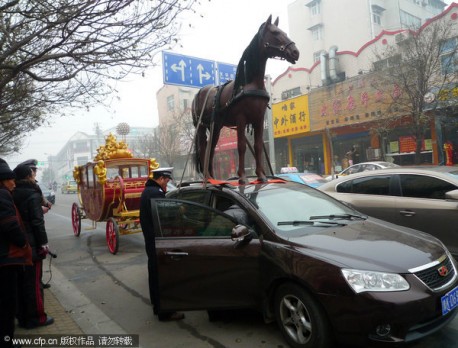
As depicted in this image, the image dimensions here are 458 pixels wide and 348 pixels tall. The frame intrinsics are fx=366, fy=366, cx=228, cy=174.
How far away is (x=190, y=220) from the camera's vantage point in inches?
149

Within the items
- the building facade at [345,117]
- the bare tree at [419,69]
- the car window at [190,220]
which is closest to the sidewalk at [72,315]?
the car window at [190,220]

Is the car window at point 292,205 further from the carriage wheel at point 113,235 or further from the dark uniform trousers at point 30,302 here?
the carriage wheel at point 113,235

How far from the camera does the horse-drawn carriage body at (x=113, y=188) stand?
821cm

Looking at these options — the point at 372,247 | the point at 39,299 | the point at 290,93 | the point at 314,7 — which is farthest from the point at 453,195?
the point at 314,7

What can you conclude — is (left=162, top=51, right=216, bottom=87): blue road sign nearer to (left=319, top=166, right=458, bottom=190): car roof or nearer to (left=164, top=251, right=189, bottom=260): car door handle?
(left=319, top=166, right=458, bottom=190): car roof

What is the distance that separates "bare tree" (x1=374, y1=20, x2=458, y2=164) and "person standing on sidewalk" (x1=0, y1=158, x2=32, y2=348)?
53.9ft

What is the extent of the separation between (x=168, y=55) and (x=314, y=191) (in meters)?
6.58

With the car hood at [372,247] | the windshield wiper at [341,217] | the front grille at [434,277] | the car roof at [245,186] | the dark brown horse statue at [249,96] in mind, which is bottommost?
the front grille at [434,277]

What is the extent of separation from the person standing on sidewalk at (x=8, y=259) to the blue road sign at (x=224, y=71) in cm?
835

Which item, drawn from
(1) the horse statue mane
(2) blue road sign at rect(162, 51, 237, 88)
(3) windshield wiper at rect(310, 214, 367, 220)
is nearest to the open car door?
(3) windshield wiper at rect(310, 214, 367, 220)

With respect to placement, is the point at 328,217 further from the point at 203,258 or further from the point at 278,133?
the point at 278,133

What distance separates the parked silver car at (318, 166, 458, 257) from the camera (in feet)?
16.0

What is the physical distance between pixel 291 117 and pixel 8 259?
77.5 feet

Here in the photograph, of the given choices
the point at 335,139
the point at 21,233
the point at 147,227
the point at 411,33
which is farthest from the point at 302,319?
the point at 335,139
